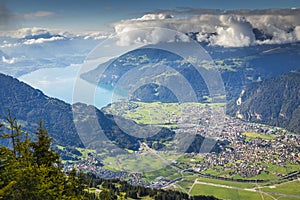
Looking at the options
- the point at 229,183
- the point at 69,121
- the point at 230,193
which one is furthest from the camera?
the point at 69,121

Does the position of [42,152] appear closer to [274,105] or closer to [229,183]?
[229,183]

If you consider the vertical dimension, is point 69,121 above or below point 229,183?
above

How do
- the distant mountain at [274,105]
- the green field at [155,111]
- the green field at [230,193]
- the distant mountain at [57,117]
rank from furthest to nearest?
the distant mountain at [274,105]
the green field at [155,111]
the distant mountain at [57,117]
the green field at [230,193]

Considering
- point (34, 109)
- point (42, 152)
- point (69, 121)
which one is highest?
point (42, 152)

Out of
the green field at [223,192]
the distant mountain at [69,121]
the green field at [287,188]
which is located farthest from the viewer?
the distant mountain at [69,121]

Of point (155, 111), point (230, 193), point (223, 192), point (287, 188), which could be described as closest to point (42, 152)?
point (223, 192)

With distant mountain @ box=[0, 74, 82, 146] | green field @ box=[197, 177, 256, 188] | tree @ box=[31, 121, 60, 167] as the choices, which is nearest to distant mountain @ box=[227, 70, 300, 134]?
green field @ box=[197, 177, 256, 188]

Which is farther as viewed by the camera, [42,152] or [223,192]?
[223,192]

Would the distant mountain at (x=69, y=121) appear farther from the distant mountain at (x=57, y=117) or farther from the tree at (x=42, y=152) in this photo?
the tree at (x=42, y=152)

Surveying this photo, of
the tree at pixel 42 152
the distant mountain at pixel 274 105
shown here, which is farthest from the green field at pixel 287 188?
the distant mountain at pixel 274 105
